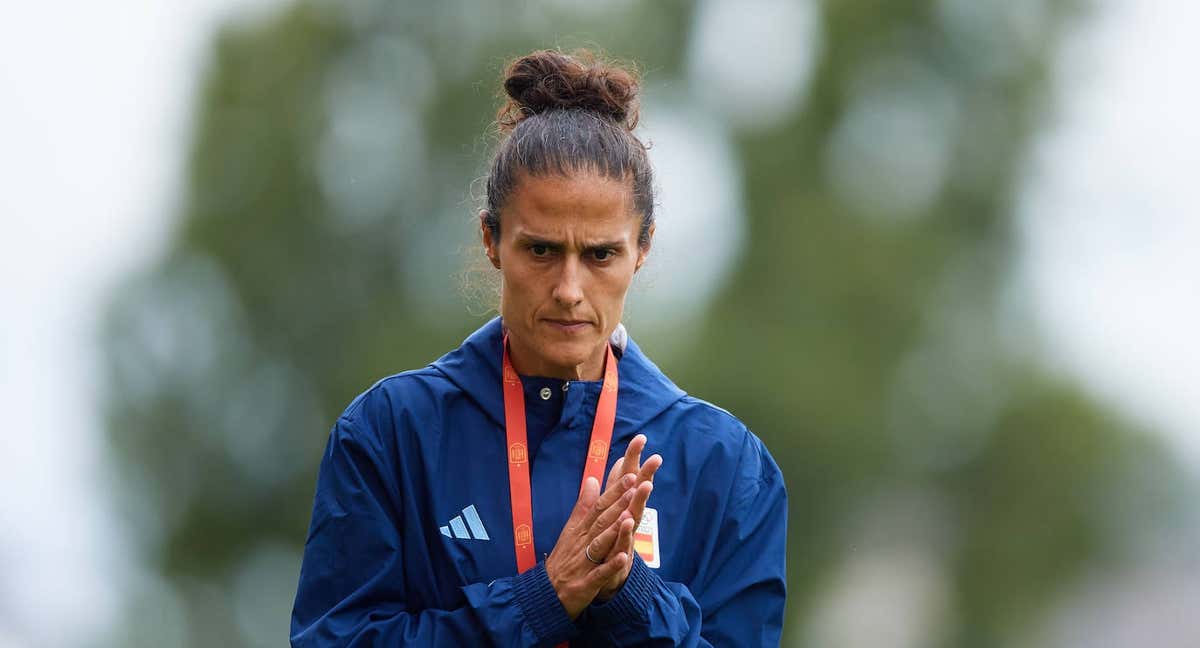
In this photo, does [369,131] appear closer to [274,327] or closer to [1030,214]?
[274,327]

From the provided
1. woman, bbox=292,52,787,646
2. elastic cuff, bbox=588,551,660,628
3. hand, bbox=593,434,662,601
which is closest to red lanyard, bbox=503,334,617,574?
woman, bbox=292,52,787,646

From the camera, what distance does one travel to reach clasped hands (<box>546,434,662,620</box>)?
4223mm

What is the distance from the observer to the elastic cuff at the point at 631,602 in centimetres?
426

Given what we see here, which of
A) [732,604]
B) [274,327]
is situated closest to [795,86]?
[274,327]

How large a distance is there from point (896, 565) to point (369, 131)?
19.1 feet

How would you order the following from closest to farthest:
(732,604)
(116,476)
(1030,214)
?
1. (732,604)
2. (116,476)
3. (1030,214)

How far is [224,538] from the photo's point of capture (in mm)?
14617

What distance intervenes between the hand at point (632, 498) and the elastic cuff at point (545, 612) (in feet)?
0.34

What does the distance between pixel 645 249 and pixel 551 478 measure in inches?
29.1

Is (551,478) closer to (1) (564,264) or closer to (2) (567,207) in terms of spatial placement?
(1) (564,264)

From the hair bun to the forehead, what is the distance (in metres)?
0.35

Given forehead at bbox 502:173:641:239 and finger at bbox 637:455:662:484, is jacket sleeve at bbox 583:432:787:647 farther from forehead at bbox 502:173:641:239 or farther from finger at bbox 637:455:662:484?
forehead at bbox 502:173:641:239

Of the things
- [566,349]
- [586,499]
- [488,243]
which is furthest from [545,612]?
[488,243]

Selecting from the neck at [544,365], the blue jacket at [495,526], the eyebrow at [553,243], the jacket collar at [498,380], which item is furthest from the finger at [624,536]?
the eyebrow at [553,243]
